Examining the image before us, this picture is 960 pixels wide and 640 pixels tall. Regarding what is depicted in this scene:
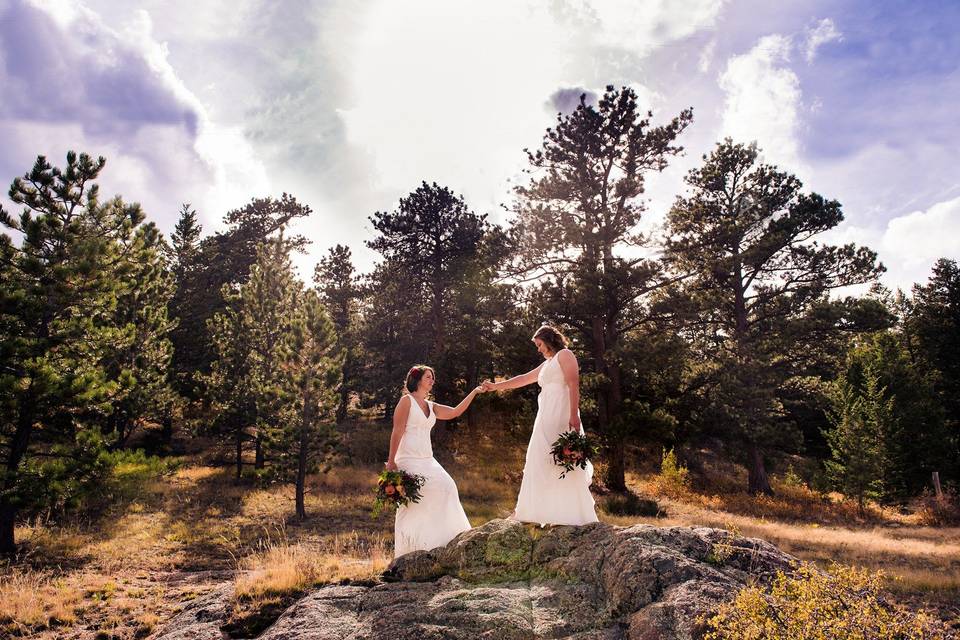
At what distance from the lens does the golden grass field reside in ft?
20.8

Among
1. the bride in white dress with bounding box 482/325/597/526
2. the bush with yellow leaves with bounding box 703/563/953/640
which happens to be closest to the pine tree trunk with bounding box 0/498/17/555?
the bride in white dress with bounding box 482/325/597/526

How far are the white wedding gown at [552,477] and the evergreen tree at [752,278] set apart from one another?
14950 millimetres

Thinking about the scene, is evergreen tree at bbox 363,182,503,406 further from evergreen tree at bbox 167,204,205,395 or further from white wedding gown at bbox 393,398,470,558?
white wedding gown at bbox 393,398,470,558

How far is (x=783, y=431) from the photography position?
20.4 meters

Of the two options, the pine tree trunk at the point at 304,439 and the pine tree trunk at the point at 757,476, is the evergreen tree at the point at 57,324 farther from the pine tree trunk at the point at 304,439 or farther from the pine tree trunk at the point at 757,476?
the pine tree trunk at the point at 757,476

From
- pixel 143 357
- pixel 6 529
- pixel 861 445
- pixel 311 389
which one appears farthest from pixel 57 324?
pixel 861 445

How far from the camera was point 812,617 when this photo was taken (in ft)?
11.0

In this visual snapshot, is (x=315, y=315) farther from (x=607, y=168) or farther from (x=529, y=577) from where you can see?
(x=529, y=577)

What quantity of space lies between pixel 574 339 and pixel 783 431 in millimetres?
8826

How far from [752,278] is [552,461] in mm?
20016

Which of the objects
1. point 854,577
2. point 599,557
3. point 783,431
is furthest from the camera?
point 783,431

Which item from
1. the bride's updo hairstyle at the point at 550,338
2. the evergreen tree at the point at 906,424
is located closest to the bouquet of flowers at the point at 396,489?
the bride's updo hairstyle at the point at 550,338

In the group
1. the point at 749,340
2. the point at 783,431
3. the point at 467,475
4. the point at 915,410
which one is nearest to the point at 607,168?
the point at 749,340

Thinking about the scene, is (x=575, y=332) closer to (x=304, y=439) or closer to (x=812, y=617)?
(x=304, y=439)
